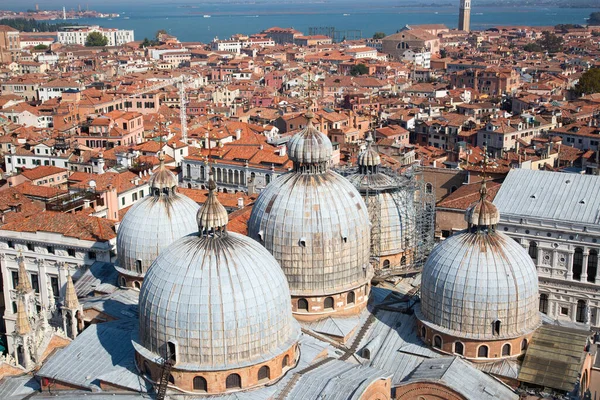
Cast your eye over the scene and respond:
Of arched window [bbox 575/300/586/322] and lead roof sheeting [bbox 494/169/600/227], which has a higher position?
lead roof sheeting [bbox 494/169/600/227]

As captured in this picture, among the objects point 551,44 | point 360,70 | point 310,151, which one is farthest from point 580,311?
point 551,44

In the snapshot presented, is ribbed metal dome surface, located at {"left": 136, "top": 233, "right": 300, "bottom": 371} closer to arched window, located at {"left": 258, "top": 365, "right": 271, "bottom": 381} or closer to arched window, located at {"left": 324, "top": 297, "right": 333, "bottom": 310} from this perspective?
arched window, located at {"left": 258, "top": 365, "right": 271, "bottom": 381}

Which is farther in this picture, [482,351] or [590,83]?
[590,83]

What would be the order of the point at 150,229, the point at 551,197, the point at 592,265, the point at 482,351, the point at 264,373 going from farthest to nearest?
the point at 551,197, the point at 592,265, the point at 150,229, the point at 482,351, the point at 264,373

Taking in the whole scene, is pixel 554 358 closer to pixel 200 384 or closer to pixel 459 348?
pixel 459 348

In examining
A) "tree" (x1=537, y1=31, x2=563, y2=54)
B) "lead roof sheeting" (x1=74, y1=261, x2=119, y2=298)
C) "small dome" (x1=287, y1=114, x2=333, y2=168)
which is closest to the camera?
"small dome" (x1=287, y1=114, x2=333, y2=168)

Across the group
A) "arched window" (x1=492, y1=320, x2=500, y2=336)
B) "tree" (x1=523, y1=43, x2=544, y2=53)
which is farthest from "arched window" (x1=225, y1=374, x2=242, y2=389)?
"tree" (x1=523, y1=43, x2=544, y2=53)
